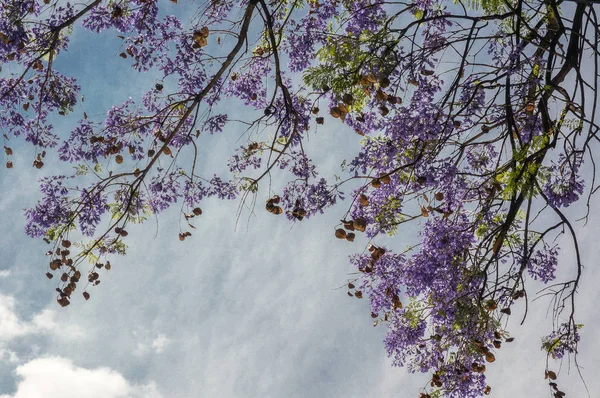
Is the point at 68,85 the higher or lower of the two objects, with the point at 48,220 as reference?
higher

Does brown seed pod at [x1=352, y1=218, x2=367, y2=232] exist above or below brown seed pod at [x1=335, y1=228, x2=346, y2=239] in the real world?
above

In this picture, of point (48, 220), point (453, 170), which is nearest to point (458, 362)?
point (453, 170)

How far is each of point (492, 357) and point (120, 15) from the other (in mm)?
5098

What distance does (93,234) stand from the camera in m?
5.89

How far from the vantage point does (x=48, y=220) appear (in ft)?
19.2

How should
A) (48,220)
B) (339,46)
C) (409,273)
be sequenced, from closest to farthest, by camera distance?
(339,46), (409,273), (48,220)

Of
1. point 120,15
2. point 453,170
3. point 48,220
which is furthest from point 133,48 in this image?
point 453,170

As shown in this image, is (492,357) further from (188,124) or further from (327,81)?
(188,124)

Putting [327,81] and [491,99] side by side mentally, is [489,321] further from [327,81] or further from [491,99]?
[327,81]

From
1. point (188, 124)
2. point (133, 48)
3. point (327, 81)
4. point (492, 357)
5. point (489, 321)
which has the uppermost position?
point (133, 48)

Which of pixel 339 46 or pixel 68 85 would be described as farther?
pixel 68 85

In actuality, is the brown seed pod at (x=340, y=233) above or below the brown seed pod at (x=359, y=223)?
below

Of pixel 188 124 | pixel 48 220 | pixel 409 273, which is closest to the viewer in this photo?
pixel 409 273

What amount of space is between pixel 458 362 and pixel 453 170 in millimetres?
2210
